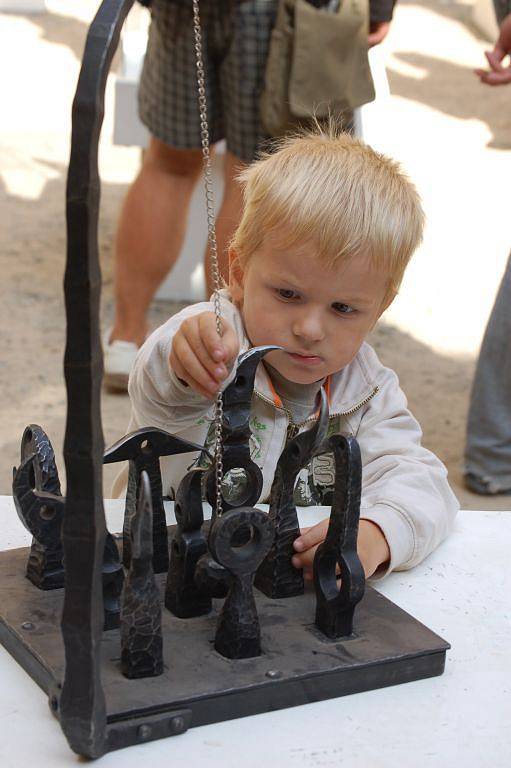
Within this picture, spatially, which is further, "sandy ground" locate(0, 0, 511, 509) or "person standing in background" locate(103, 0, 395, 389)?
"sandy ground" locate(0, 0, 511, 509)

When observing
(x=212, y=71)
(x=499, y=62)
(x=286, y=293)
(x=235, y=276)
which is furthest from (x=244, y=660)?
(x=499, y=62)

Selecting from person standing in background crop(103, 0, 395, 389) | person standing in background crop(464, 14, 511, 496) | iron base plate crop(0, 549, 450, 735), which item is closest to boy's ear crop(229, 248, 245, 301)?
iron base plate crop(0, 549, 450, 735)

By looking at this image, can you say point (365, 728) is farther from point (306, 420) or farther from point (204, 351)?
point (306, 420)

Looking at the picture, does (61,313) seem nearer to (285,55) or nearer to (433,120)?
(285,55)

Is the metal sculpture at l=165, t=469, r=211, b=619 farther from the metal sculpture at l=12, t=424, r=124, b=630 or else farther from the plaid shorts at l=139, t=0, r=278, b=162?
the plaid shorts at l=139, t=0, r=278, b=162

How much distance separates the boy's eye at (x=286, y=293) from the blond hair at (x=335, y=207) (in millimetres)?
46

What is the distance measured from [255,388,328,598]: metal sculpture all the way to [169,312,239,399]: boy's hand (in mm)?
98

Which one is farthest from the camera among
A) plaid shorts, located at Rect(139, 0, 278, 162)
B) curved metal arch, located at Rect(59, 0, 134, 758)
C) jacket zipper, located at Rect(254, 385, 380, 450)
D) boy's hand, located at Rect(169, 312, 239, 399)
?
plaid shorts, located at Rect(139, 0, 278, 162)

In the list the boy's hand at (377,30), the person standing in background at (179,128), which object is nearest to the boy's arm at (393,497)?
the person standing in background at (179,128)

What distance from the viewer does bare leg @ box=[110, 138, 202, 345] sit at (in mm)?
2676

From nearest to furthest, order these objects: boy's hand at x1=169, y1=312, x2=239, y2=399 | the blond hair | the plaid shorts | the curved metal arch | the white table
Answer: the curved metal arch → the white table → boy's hand at x1=169, y1=312, x2=239, y2=399 → the blond hair → the plaid shorts

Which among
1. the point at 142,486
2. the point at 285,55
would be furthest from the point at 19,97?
the point at 142,486

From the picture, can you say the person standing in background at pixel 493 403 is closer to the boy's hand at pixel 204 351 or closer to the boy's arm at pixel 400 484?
the boy's arm at pixel 400 484

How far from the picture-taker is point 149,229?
2.74m
